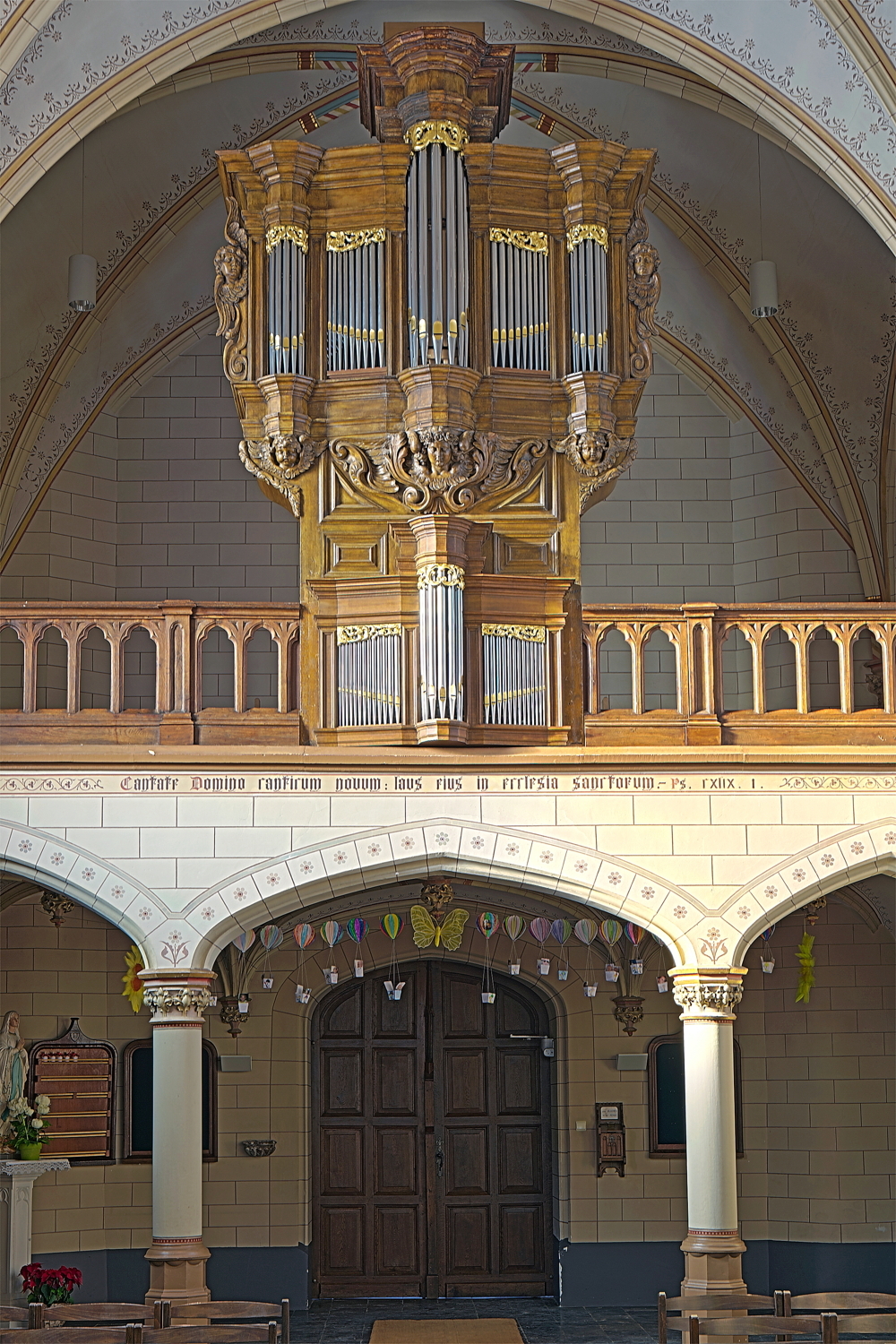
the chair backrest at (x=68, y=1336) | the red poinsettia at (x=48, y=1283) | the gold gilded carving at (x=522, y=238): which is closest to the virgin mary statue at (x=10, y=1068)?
the red poinsettia at (x=48, y=1283)

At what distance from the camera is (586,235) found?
11.8 metres

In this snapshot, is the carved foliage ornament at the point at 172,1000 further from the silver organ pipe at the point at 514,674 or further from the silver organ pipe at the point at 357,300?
the silver organ pipe at the point at 357,300

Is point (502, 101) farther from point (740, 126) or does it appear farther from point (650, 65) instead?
point (740, 126)

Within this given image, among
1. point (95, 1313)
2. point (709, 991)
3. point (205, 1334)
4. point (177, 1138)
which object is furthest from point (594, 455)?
point (95, 1313)

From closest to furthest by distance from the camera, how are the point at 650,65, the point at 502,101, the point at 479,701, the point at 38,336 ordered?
the point at 479,701, the point at 502,101, the point at 650,65, the point at 38,336

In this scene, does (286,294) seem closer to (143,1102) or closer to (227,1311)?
(227,1311)

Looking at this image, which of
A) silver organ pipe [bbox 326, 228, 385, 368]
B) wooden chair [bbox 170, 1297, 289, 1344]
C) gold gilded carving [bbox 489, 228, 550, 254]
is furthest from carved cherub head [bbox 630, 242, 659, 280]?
wooden chair [bbox 170, 1297, 289, 1344]

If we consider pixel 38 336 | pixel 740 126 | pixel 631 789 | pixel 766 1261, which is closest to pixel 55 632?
pixel 38 336

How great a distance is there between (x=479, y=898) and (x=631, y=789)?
3.84 m

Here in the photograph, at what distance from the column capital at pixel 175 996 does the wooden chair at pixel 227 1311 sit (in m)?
1.73

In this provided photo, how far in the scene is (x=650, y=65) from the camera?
43.1 ft

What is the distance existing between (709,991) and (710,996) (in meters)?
0.04

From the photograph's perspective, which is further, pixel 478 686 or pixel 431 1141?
pixel 431 1141

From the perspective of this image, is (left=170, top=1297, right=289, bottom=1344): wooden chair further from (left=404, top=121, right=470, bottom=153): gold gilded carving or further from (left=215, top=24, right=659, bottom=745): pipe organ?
(left=404, top=121, right=470, bottom=153): gold gilded carving
